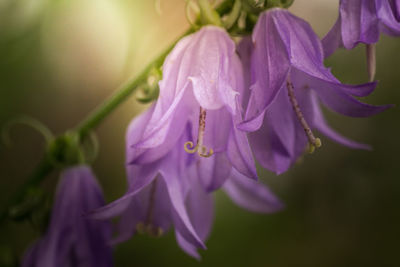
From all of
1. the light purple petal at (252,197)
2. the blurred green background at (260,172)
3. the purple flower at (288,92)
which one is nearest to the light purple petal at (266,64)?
the purple flower at (288,92)

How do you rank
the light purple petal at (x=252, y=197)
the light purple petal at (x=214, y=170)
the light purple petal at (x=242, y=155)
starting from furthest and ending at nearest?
1. the light purple petal at (x=252, y=197)
2. the light purple petal at (x=214, y=170)
3. the light purple petal at (x=242, y=155)

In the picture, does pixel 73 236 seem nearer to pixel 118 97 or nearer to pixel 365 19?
pixel 118 97

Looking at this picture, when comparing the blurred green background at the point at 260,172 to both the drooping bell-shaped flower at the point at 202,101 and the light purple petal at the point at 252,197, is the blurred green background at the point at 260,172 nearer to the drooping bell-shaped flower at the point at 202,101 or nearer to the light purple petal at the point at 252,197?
the light purple petal at the point at 252,197

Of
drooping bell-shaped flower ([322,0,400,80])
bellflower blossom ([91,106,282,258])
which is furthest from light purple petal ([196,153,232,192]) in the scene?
drooping bell-shaped flower ([322,0,400,80])

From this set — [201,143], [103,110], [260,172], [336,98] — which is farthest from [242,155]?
[260,172]

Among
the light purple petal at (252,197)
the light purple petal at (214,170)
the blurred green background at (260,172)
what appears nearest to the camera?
the light purple petal at (214,170)
